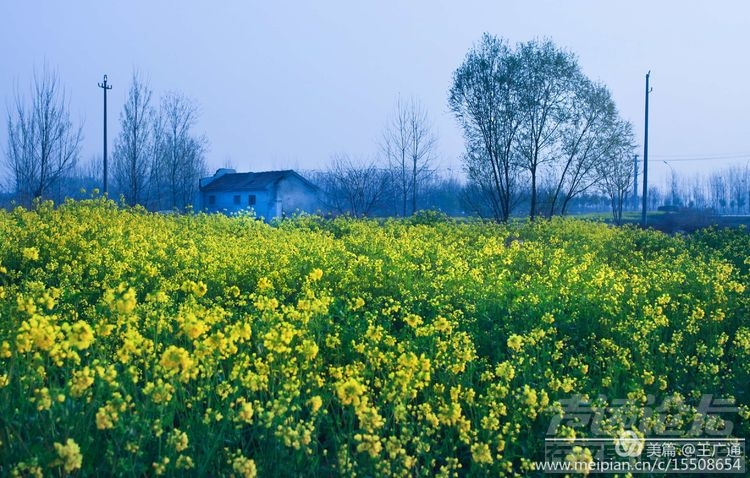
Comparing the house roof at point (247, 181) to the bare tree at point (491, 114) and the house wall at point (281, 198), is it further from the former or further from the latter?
the bare tree at point (491, 114)

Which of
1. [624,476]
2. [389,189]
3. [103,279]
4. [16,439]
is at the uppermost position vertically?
[389,189]

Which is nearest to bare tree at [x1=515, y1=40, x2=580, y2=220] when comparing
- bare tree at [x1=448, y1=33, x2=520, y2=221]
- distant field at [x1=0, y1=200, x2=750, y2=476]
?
bare tree at [x1=448, y1=33, x2=520, y2=221]

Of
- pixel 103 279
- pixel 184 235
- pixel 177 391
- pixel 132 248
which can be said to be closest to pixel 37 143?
pixel 184 235

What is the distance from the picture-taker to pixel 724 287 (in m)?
5.86

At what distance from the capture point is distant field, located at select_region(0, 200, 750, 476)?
107 inches

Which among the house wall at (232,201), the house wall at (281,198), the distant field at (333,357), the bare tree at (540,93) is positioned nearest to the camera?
the distant field at (333,357)

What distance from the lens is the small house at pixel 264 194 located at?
34531mm

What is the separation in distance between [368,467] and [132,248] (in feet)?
16.3

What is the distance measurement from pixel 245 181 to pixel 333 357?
111 ft

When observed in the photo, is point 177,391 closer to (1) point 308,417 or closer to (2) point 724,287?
(1) point 308,417

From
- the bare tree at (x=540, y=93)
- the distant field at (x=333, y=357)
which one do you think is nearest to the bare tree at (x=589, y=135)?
the bare tree at (x=540, y=93)

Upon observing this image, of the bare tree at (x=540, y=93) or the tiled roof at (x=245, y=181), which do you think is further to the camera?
the tiled roof at (x=245, y=181)

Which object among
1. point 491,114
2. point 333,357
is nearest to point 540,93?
point 491,114

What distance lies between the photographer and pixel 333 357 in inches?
163
